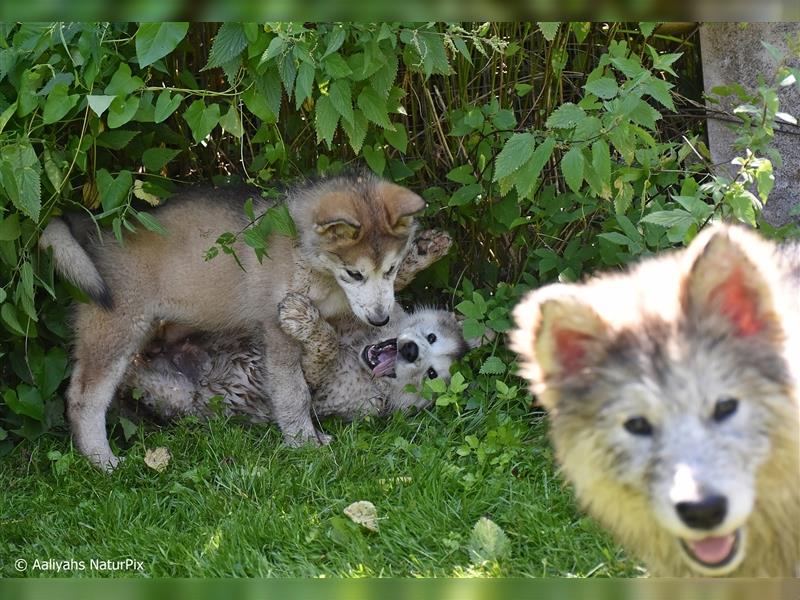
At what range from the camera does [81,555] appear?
3.27 m

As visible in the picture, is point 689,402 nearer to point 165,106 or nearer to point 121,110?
point 165,106

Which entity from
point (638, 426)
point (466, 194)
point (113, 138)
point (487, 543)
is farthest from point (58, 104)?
point (638, 426)

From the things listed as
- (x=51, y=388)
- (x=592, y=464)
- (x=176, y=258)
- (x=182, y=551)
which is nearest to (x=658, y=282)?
(x=592, y=464)

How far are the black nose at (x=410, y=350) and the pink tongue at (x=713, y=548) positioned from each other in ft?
9.08

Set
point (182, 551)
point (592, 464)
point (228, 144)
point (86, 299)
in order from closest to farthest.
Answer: point (592, 464), point (182, 551), point (86, 299), point (228, 144)

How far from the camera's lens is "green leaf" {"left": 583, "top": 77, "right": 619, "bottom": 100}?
3.47 m

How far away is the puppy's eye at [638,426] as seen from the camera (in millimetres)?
2115

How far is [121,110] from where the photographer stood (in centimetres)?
370

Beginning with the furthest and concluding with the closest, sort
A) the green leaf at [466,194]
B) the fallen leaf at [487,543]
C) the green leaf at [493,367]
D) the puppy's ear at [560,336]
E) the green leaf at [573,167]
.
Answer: the green leaf at [466,194]
the green leaf at [493,367]
the green leaf at [573,167]
the fallen leaf at [487,543]
the puppy's ear at [560,336]

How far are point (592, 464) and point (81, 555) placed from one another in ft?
6.31

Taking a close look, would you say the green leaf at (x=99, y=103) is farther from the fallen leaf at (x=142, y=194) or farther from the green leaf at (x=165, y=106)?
the fallen leaf at (x=142, y=194)

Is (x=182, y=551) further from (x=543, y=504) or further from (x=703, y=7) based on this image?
(x=703, y=7)

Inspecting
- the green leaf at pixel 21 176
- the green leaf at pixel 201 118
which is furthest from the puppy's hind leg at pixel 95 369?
the green leaf at pixel 201 118

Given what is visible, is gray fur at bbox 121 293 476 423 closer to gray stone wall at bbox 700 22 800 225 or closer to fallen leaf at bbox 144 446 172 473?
fallen leaf at bbox 144 446 172 473
